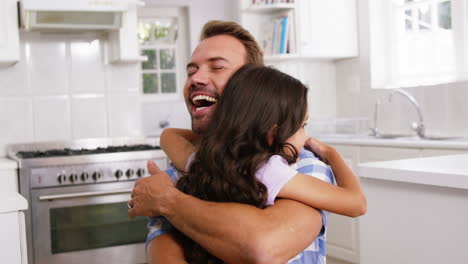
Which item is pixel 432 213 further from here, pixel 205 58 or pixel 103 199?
pixel 103 199

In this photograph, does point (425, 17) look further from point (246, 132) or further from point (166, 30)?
point (246, 132)

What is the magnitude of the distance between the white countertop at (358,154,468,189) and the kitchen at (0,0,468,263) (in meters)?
1.24

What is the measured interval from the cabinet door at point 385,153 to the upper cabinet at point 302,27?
1144 millimetres

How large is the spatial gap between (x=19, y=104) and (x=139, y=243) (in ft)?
4.32

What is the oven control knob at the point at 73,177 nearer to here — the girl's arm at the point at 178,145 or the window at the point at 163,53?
the girl's arm at the point at 178,145

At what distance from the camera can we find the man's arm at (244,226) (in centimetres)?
90

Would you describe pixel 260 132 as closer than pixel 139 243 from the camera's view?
Yes

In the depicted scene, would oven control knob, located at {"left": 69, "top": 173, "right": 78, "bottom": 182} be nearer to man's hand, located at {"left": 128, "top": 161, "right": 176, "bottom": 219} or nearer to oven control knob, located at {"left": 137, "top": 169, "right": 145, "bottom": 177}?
oven control knob, located at {"left": 137, "top": 169, "right": 145, "bottom": 177}

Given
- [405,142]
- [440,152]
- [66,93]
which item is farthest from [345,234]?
[66,93]

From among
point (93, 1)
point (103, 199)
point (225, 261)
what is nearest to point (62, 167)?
point (103, 199)

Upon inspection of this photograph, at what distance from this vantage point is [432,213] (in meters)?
1.48

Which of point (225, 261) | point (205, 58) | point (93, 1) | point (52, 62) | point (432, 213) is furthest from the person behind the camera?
point (52, 62)

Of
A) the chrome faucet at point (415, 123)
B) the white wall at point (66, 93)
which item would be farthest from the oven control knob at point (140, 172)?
the chrome faucet at point (415, 123)

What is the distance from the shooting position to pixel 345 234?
12.6ft
